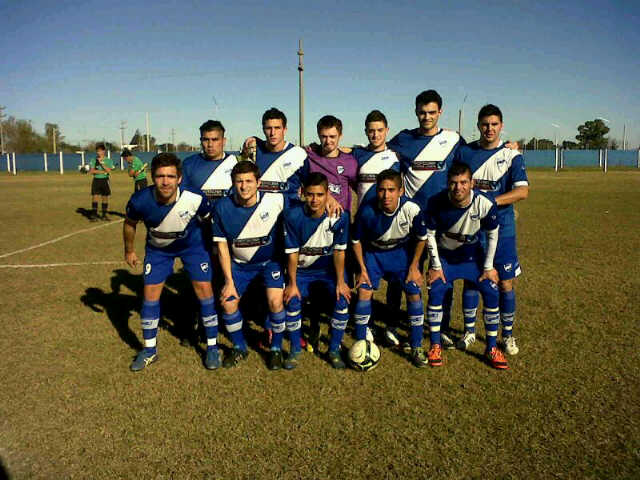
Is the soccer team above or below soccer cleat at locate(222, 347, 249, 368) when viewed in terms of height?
above

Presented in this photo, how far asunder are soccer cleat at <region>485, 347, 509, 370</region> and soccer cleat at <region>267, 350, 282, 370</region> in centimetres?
198

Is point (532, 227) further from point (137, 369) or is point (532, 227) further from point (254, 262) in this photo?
point (137, 369)

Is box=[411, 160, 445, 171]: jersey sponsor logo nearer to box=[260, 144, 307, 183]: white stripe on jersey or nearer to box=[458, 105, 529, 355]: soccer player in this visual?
box=[458, 105, 529, 355]: soccer player

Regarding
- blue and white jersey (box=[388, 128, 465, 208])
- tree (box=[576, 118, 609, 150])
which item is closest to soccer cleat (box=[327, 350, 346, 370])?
blue and white jersey (box=[388, 128, 465, 208])

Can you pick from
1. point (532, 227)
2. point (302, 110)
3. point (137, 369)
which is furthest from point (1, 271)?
point (302, 110)

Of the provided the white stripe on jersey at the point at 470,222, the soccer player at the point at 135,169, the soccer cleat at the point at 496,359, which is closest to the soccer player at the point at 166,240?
the white stripe on jersey at the point at 470,222

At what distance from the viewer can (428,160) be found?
478 cm

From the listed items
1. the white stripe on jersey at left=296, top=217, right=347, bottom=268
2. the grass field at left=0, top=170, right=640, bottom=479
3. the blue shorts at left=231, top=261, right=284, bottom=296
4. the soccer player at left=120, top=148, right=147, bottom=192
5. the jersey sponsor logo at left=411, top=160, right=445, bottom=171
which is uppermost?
the soccer player at left=120, top=148, right=147, bottom=192

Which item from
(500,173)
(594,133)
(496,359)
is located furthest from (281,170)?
(594,133)

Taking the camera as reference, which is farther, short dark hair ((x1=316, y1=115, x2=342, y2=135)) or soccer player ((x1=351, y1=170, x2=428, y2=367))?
short dark hair ((x1=316, y1=115, x2=342, y2=135))

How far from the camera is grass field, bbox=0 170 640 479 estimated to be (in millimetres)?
2992

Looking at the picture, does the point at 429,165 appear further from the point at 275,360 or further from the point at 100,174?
the point at 100,174

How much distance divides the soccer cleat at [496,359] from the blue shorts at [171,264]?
9.20 ft

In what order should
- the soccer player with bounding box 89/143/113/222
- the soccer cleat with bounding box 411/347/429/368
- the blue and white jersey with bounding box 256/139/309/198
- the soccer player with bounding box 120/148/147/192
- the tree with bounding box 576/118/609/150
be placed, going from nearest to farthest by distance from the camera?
the soccer cleat with bounding box 411/347/429/368
the blue and white jersey with bounding box 256/139/309/198
the soccer player with bounding box 120/148/147/192
the soccer player with bounding box 89/143/113/222
the tree with bounding box 576/118/609/150
